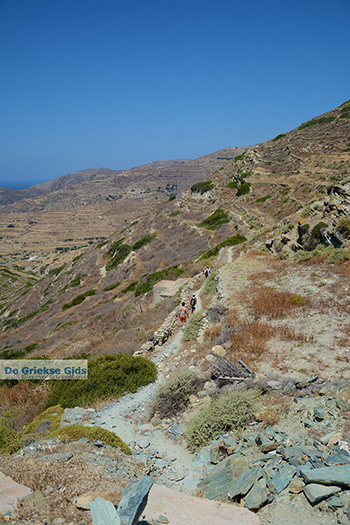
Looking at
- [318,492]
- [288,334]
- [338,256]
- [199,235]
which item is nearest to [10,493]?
[318,492]

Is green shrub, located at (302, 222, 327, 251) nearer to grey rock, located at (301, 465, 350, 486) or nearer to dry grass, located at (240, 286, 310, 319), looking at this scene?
dry grass, located at (240, 286, 310, 319)

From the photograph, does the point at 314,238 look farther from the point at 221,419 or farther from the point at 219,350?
the point at 221,419

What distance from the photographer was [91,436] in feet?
20.7

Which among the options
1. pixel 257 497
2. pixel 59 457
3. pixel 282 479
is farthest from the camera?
pixel 59 457

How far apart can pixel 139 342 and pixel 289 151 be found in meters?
55.3

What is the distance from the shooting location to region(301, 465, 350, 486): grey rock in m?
3.75

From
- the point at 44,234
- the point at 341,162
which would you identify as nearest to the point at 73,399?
the point at 341,162

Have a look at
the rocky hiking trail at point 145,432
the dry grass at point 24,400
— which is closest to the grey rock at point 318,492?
the rocky hiking trail at point 145,432

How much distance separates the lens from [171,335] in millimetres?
14219

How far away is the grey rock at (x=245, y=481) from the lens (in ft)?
13.8

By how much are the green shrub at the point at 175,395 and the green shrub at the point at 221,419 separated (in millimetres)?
1178

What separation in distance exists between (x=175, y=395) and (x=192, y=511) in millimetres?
4197

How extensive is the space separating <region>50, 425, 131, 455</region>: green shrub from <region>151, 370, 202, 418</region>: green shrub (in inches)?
59.5

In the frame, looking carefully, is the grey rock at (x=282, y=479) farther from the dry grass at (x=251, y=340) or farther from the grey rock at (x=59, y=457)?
the dry grass at (x=251, y=340)
